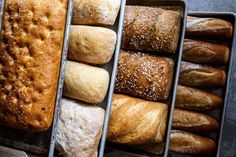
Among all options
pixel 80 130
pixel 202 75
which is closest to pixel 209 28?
pixel 202 75

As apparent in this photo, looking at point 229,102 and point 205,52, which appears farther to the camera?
point 229,102

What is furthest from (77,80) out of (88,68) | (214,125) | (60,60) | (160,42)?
(214,125)

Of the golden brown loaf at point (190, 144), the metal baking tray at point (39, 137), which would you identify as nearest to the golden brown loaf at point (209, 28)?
the golden brown loaf at point (190, 144)

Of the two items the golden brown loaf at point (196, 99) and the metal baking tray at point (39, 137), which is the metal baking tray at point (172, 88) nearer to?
the golden brown loaf at point (196, 99)

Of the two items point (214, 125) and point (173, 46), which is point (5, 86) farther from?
point (214, 125)

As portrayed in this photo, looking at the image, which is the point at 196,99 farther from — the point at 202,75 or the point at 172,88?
the point at 172,88

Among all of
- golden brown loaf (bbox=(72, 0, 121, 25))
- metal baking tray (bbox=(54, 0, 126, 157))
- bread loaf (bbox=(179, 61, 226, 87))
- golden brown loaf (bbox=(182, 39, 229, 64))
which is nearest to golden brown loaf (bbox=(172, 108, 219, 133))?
bread loaf (bbox=(179, 61, 226, 87))
